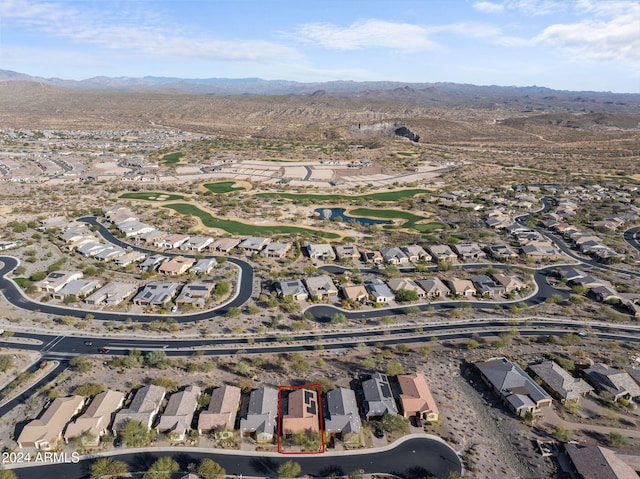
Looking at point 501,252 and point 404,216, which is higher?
point 501,252

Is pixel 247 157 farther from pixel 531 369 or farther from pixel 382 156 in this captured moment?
pixel 531 369

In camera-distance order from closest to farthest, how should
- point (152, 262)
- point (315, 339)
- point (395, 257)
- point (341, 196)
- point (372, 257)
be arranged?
point (315, 339) < point (152, 262) < point (372, 257) < point (395, 257) < point (341, 196)

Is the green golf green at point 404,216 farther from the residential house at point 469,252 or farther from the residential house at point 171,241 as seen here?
the residential house at point 171,241

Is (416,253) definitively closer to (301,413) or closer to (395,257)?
(395,257)

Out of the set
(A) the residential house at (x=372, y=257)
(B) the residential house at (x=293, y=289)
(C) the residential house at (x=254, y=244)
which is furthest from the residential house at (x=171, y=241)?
(A) the residential house at (x=372, y=257)

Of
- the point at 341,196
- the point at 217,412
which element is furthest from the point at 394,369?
the point at 341,196

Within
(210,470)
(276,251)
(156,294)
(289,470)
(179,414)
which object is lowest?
(289,470)
